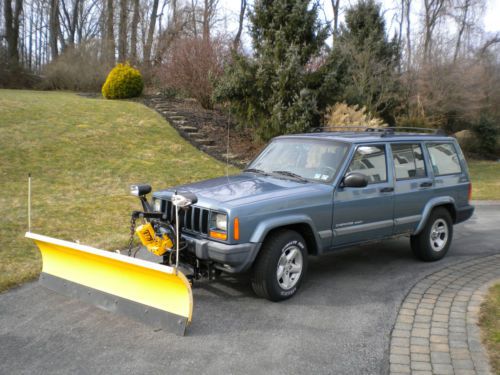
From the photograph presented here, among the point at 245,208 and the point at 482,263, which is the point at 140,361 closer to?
the point at 245,208

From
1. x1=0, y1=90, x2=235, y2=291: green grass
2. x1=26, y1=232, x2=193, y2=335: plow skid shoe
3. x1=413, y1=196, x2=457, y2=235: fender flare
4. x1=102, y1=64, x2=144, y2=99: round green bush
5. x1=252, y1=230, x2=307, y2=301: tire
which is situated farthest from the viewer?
x1=102, y1=64, x2=144, y2=99: round green bush

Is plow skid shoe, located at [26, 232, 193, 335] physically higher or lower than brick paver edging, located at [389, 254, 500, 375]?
higher

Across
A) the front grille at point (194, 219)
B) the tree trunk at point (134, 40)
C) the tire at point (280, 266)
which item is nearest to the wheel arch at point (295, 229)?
the tire at point (280, 266)

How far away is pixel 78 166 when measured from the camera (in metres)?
12.3

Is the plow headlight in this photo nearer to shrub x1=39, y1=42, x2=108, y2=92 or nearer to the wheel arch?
the wheel arch

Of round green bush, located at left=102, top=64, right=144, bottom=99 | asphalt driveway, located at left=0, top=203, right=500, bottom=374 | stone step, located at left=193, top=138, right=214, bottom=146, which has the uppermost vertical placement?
round green bush, located at left=102, top=64, right=144, bottom=99

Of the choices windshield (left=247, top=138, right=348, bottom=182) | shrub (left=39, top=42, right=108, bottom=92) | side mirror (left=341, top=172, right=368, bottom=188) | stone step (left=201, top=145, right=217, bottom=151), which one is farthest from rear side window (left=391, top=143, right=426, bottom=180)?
shrub (left=39, top=42, right=108, bottom=92)

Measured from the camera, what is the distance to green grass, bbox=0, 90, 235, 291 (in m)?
8.11

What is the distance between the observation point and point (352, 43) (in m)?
22.4

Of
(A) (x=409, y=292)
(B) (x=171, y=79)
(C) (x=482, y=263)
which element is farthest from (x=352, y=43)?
(A) (x=409, y=292)

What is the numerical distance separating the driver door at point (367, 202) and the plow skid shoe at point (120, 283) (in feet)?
7.30

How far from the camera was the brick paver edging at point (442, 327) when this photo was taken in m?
4.16

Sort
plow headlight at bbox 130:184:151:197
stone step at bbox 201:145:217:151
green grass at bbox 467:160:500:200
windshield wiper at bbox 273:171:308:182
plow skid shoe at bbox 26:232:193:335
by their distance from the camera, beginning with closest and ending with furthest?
plow skid shoe at bbox 26:232:193:335
plow headlight at bbox 130:184:151:197
windshield wiper at bbox 273:171:308:182
green grass at bbox 467:160:500:200
stone step at bbox 201:145:217:151

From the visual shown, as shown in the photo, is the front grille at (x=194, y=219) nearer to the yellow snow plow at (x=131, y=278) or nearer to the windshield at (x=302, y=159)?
the yellow snow plow at (x=131, y=278)
